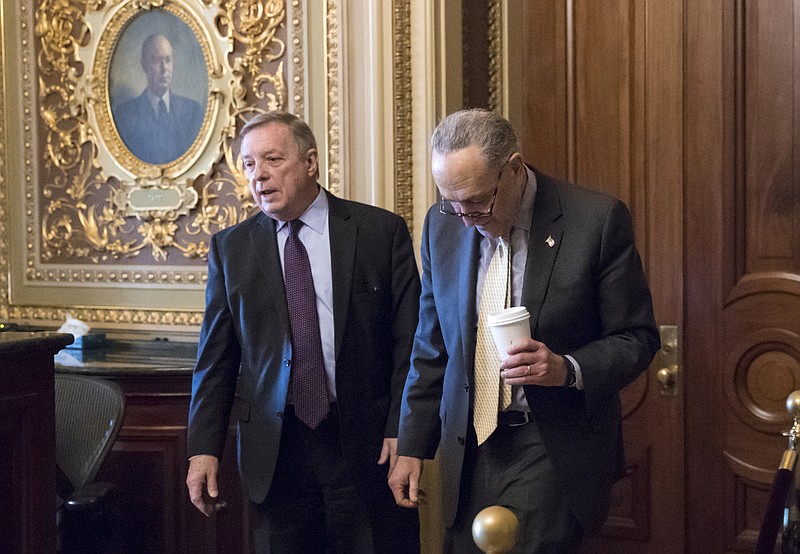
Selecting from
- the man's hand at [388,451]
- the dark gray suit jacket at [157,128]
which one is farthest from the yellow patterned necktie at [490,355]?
the dark gray suit jacket at [157,128]

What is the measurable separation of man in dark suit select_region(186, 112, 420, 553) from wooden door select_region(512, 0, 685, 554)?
102 cm

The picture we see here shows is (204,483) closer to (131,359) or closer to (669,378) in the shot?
(131,359)

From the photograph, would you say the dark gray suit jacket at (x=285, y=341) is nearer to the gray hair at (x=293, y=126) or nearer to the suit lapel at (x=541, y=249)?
the gray hair at (x=293, y=126)

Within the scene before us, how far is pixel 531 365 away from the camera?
214cm

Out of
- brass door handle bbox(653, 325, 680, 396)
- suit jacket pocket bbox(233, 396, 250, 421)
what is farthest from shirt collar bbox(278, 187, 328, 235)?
brass door handle bbox(653, 325, 680, 396)

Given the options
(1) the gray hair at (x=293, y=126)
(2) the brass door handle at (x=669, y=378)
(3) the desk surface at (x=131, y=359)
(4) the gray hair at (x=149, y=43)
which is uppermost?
(4) the gray hair at (x=149, y=43)

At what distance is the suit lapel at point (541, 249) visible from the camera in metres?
2.36

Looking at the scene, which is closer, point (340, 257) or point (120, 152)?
point (340, 257)

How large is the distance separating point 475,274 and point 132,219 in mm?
2262

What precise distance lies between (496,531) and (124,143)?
3.41 m

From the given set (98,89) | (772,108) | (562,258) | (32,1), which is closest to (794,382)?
(772,108)

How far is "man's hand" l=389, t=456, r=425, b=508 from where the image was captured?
258 cm

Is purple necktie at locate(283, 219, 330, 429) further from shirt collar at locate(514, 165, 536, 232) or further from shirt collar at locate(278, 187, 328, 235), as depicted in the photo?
shirt collar at locate(514, 165, 536, 232)

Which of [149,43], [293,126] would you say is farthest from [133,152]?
[293,126]
